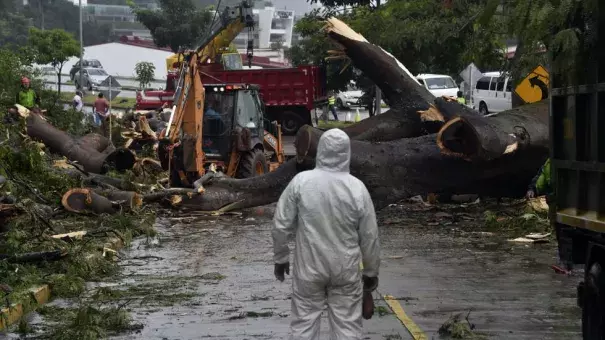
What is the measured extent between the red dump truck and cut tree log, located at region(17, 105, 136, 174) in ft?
54.4

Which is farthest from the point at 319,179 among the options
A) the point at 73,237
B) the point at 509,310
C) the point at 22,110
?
the point at 22,110

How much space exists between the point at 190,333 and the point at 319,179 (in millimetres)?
2716

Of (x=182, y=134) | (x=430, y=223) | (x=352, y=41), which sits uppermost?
(x=352, y=41)

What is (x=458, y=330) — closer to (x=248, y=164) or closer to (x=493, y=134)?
(x=493, y=134)

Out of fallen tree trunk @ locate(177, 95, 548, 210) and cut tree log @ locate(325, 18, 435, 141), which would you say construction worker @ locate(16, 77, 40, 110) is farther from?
fallen tree trunk @ locate(177, 95, 548, 210)

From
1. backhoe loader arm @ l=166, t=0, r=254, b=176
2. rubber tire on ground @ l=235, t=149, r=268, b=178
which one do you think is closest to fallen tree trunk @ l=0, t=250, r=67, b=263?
backhoe loader arm @ l=166, t=0, r=254, b=176

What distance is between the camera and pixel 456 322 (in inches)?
369

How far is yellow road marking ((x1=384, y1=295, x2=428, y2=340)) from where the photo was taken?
9.22 m

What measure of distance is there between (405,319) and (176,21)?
62119 millimetres

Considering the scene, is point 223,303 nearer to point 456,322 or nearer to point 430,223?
point 456,322

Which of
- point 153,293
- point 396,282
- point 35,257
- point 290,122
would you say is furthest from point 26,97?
point 396,282

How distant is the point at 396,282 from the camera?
39.9ft

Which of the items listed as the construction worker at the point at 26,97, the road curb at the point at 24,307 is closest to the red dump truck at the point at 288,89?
the construction worker at the point at 26,97

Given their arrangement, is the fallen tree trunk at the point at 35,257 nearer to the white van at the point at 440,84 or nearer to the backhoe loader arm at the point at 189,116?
the backhoe loader arm at the point at 189,116
